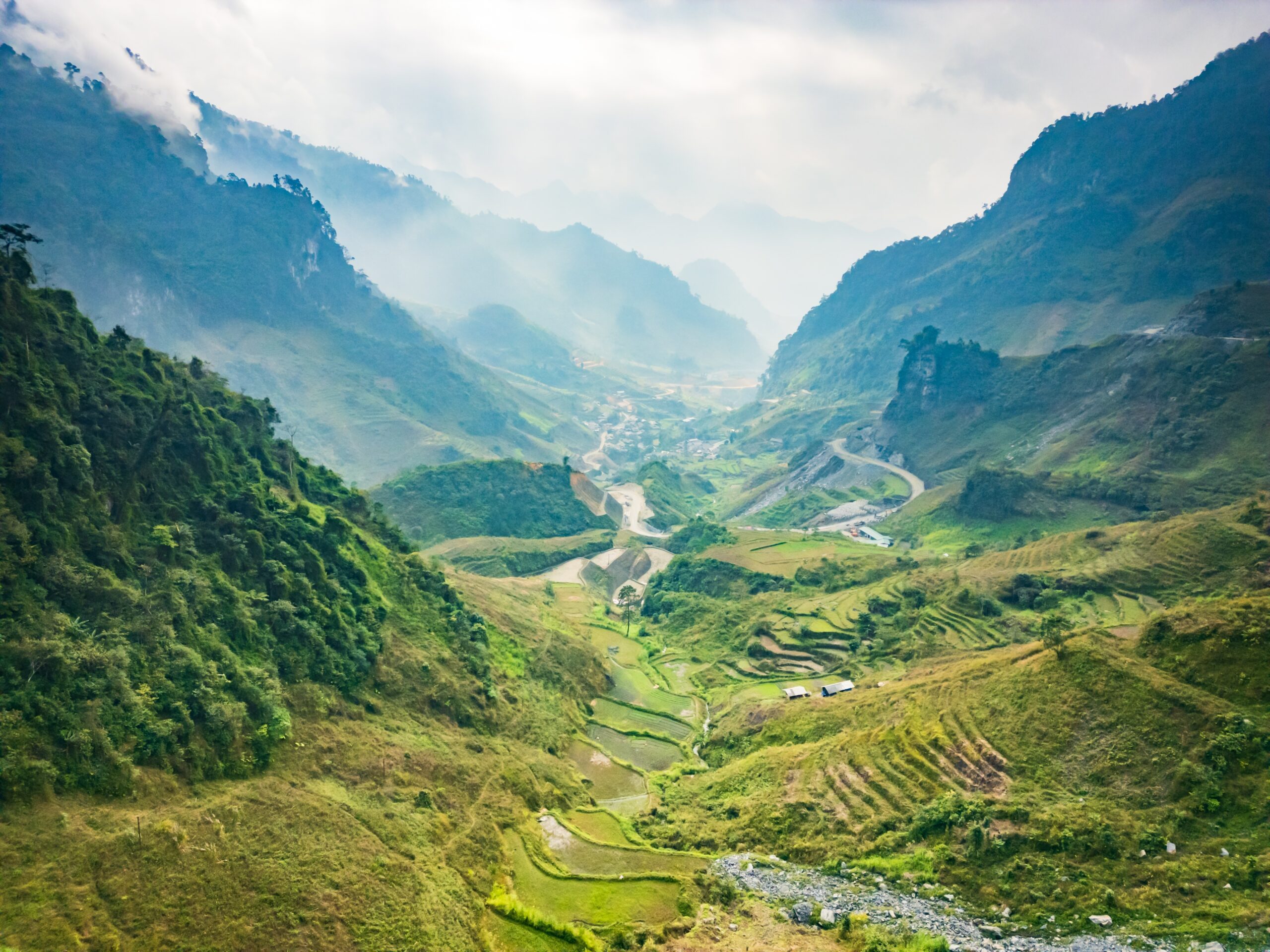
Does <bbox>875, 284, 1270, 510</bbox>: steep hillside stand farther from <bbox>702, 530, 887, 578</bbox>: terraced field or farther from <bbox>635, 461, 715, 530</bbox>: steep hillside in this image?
<bbox>635, 461, 715, 530</bbox>: steep hillside

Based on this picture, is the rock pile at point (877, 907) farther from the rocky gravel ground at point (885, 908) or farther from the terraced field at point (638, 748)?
the terraced field at point (638, 748)

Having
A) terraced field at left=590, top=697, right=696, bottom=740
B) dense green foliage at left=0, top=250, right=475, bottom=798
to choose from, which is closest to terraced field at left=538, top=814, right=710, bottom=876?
dense green foliage at left=0, top=250, right=475, bottom=798

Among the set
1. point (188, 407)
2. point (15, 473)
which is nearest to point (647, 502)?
point (188, 407)

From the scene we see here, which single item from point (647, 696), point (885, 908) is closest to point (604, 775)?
point (647, 696)

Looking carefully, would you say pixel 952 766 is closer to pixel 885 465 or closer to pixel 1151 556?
pixel 1151 556

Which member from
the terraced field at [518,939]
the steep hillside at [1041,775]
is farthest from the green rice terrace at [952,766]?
the terraced field at [518,939]
